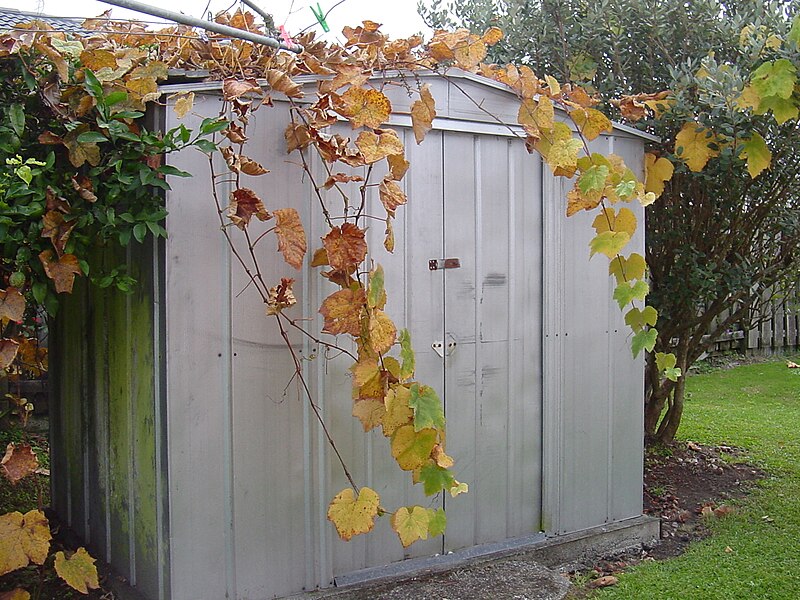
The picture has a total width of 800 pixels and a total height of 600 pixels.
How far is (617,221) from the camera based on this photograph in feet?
11.0

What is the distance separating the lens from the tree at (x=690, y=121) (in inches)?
154

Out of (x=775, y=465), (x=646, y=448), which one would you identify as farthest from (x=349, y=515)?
(x=775, y=465)

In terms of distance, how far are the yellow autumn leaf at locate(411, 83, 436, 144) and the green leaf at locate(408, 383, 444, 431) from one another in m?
0.91

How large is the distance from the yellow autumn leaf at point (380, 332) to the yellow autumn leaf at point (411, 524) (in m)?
0.55

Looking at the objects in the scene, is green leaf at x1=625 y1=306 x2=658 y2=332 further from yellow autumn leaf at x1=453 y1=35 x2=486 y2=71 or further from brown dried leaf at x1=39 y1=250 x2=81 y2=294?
brown dried leaf at x1=39 y1=250 x2=81 y2=294

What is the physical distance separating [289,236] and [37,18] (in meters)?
1.44

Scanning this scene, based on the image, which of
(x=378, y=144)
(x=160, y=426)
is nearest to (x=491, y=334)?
(x=378, y=144)

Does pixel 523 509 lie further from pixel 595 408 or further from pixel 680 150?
pixel 680 150

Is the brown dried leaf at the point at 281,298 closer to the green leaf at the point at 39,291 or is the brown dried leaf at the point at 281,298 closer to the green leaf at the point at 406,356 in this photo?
the green leaf at the point at 406,356

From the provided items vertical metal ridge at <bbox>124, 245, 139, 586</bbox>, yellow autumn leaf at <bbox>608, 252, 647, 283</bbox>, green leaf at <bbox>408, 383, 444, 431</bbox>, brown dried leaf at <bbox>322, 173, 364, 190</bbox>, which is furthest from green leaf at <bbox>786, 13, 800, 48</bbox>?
vertical metal ridge at <bbox>124, 245, 139, 586</bbox>

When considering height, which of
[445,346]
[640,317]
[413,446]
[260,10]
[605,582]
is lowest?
[605,582]

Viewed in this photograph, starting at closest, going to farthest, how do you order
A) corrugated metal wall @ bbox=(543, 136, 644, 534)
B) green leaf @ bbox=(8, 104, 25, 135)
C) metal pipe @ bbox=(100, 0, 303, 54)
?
metal pipe @ bbox=(100, 0, 303, 54) → green leaf @ bbox=(8, 104, 25, 135) → corrugated metal wall @ bbox=(543, 136, 644, 534)

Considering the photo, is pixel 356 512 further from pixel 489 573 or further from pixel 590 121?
pixel 590 121

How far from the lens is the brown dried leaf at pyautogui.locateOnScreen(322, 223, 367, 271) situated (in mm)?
2730
